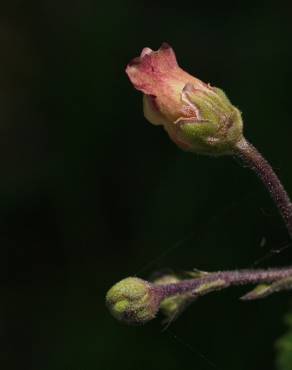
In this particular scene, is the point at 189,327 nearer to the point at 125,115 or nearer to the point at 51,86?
the point at 125,115

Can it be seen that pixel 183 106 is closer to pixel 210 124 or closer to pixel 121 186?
pixel 210 124

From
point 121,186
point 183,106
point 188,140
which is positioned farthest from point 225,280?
point 121,186

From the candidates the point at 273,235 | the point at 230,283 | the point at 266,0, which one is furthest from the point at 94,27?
the point at 230,283

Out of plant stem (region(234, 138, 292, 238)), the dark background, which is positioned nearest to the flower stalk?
plant stem (region(234, 138, 292, 238))

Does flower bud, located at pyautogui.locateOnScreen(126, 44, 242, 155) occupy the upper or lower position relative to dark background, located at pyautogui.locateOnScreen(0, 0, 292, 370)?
upper

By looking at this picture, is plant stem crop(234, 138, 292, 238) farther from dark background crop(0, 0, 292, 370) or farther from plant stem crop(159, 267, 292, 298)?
dark background crop(0, 0, 292, 370)

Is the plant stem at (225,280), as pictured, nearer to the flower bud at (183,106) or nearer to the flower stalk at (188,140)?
the flower stalk at (188,140)
